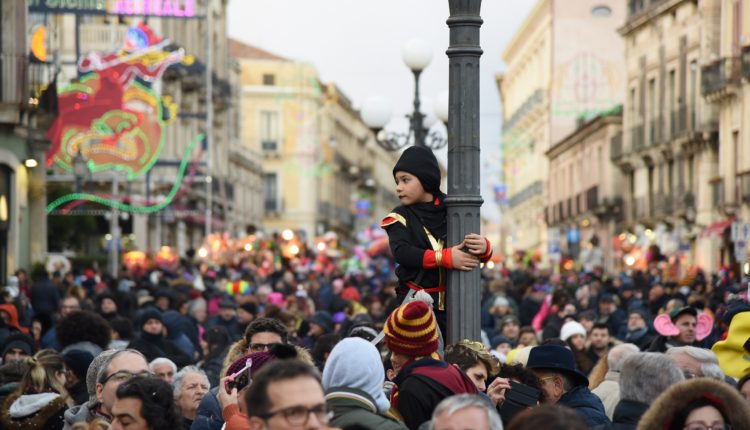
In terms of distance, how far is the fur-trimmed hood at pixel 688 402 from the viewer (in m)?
5.77

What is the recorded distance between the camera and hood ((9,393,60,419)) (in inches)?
320

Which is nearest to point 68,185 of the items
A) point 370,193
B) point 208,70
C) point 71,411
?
point 208,70

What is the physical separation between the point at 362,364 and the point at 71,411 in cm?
247

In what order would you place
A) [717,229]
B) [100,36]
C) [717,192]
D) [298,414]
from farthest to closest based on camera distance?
[717,192]
[100,36]
[717,229]
[298,414]

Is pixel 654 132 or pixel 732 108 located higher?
pixel 732 108

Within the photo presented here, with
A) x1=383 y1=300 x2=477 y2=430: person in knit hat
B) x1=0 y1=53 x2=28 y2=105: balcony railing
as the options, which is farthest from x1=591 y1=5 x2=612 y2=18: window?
x1=383 y1=300 x2=477 y2=430: person in knit hat

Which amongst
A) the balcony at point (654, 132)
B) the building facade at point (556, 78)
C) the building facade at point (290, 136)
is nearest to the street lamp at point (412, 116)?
the balcony at point (654, 132)

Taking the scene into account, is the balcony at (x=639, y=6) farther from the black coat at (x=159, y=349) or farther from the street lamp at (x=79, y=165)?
the black coat at (x=159, y=349)

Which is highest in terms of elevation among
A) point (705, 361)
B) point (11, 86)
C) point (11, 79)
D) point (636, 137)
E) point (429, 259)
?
point (636, 137)

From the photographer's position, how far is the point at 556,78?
241 feet

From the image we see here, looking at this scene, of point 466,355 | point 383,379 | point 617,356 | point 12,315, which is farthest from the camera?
point 12,315

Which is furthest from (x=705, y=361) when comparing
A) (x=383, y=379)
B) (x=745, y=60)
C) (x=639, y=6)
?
(x=639, y=6)

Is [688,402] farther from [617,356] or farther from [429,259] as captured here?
[617,356]

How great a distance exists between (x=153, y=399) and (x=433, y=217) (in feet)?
7.30
